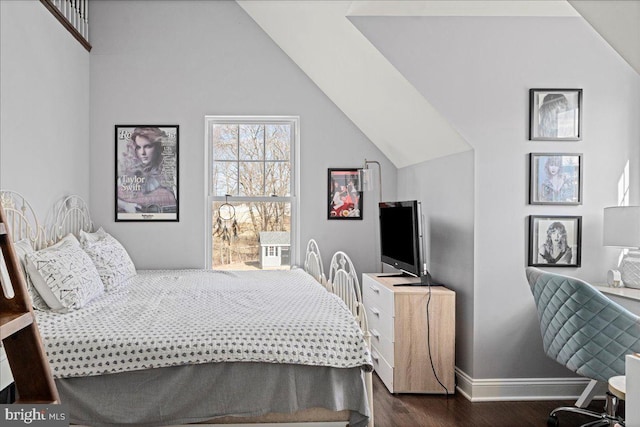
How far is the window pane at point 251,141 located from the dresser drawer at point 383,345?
1.86 m

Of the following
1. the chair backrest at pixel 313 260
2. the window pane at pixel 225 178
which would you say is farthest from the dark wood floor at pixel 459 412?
the window pane at pixel 225 178

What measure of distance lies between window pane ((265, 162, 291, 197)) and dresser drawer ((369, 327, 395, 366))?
4.92 ft

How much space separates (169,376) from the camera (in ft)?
7.15

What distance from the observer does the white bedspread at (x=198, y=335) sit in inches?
84.9

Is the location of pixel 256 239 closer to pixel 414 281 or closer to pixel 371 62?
pixel 414 281

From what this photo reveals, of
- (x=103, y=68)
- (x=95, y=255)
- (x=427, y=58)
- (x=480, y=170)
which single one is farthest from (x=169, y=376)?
(x=103, y=68)

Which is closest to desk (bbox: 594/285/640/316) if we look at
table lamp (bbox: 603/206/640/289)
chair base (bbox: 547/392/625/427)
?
table lamp (bbox: 603/206/640/289)

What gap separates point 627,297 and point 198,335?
7.51 feet

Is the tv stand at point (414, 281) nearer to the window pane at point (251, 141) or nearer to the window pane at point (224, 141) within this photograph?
the window pane at point (251, 141)

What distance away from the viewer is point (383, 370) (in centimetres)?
360

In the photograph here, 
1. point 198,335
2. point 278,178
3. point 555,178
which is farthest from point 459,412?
point 278,178

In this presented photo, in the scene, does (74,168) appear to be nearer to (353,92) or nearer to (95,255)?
(95,255)

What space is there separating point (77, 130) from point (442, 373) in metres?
3.26

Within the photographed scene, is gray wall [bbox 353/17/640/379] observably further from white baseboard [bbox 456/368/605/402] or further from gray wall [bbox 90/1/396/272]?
gray wall [bbox 90/1/396/272]
